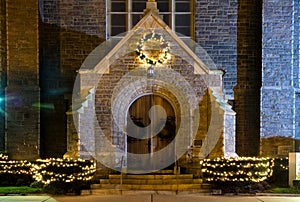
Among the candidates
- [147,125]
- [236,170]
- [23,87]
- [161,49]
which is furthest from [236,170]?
[23,87]

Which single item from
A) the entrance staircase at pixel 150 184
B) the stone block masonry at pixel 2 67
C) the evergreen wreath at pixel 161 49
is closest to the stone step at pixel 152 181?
the entrance staircase at pixel 150 184

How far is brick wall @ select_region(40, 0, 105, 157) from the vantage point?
16500 mm

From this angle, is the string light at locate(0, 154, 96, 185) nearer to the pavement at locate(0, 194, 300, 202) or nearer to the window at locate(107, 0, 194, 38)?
the pavement at locate(0, 194, 300, 202)

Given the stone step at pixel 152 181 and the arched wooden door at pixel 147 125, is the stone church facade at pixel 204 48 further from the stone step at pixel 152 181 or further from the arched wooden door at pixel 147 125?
the stone step at pixel 152 181

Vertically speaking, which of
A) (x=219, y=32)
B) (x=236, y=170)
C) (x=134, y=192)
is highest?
(x=219, y=32)

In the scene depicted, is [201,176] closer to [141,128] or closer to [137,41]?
[141,128]

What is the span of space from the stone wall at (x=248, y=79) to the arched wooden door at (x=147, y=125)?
8.98 ft

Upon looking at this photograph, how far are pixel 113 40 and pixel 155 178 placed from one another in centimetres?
573

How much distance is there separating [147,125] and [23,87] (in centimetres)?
483

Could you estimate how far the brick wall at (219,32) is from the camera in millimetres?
16484

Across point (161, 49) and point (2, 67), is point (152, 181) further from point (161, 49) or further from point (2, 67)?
point (2, 67)

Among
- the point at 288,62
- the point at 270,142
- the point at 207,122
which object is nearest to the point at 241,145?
the point at 270,142

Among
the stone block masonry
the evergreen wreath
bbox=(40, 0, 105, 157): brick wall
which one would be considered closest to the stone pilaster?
the stone block masonry

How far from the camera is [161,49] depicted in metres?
14.9
